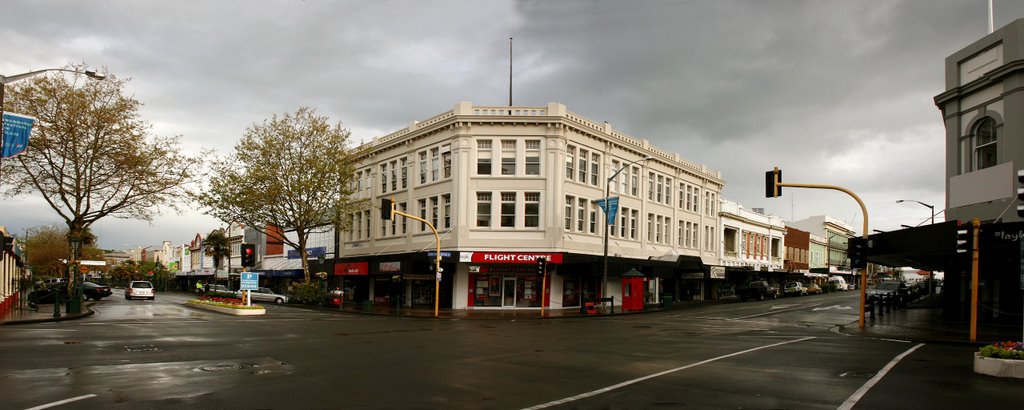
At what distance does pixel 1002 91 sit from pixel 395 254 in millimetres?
32871

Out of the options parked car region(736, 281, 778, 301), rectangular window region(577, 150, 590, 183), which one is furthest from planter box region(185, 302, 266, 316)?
parked car region(736, 281, 778, 301)

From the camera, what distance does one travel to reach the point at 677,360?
1443cm

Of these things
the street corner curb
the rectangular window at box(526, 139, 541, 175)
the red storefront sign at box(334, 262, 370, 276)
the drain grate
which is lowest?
the street corner curb

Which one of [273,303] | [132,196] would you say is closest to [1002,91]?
[132,196]

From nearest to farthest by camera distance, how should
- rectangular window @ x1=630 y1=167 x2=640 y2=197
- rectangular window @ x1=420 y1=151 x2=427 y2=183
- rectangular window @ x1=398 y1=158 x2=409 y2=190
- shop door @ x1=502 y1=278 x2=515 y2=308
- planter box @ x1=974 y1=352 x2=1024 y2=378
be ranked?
planter box @ x1=974 y1=352 x2=1024 y2=378, shop door @ x1=502 y1=278 x2=515 y2=308, rectangular window @ x1=420 y1=151 x2=427 y2=183, rectangular window @ x1=398 y1=158 x2=409 y2=190, rectangular window @ x1=630 y1=167 x2=640 y2=197

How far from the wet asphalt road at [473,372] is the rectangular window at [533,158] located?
836 inches

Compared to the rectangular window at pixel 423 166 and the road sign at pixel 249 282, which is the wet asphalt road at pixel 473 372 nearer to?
the road sign at pixel 249 282

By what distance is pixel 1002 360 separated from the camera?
12078 millimetres

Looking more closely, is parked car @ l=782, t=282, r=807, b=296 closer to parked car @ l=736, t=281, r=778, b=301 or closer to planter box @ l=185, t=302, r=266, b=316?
parked car @ l=736, t=281, r=778, b=301

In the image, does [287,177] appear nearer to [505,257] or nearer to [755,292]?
[505,257]

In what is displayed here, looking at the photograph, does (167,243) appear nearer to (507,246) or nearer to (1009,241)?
(507,246)

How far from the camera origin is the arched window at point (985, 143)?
24.0 metres

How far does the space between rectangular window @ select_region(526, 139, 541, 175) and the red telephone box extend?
27.3ft

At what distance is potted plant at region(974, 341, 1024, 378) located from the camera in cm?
1197
